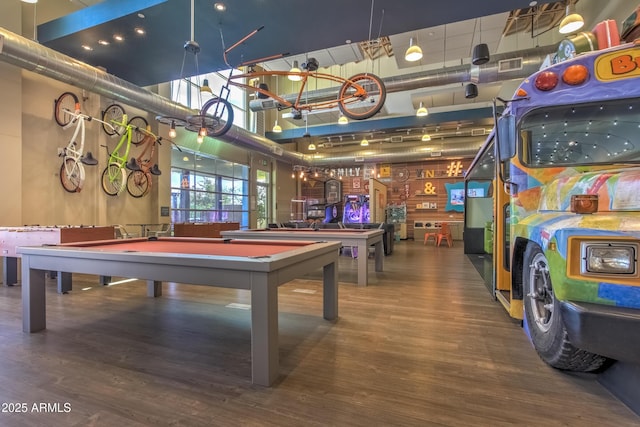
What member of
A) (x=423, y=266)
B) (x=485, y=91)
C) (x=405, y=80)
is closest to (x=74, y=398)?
(x=423, y=266)

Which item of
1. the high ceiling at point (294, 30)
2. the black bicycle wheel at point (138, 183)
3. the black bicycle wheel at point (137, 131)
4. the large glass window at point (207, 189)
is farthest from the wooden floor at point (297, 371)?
the large glass window at point (207, 189)

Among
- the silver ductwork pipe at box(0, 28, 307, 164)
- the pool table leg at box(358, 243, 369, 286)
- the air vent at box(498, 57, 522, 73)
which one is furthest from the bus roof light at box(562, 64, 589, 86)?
the silver ductwork pipe at box(0, 28, 307, 164)

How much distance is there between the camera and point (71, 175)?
6.07 meters

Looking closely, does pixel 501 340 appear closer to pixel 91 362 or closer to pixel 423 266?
pixel 91 362

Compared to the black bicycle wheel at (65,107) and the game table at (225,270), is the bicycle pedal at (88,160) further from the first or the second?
the game table at (225,270)

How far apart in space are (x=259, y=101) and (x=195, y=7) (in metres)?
4.05

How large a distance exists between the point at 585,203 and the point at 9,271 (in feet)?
23.6

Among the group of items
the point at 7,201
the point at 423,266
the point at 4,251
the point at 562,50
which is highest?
the point at 562,50

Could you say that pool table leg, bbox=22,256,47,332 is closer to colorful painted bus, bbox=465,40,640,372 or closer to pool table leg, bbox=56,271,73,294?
pool table leg, bbox=56,271,73,294

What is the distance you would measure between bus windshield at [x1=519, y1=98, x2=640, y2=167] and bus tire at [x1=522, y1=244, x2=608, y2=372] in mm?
787

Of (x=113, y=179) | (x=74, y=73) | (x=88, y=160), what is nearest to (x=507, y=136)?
(x=74, y=73)

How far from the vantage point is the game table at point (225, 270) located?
190cm

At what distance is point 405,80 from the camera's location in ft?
22.6

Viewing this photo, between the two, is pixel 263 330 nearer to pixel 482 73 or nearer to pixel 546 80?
pixel 546 80
